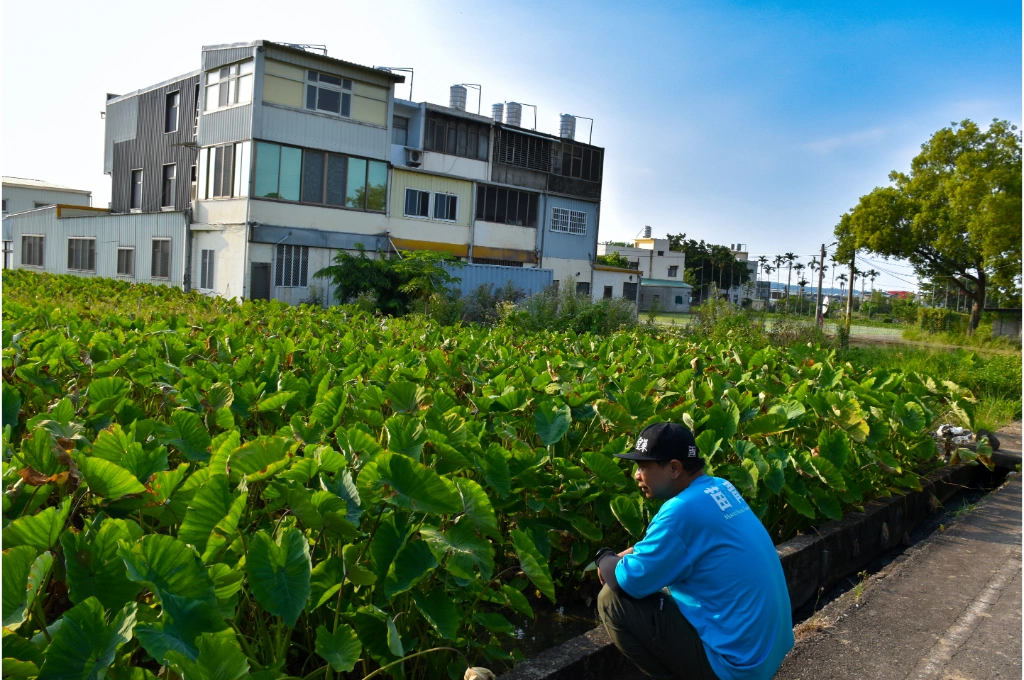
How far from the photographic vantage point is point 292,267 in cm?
2511

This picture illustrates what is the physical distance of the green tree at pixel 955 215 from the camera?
102 feet

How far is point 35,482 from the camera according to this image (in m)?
2.74

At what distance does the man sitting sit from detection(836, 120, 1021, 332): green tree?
31392 millimetres

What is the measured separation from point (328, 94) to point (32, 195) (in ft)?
112

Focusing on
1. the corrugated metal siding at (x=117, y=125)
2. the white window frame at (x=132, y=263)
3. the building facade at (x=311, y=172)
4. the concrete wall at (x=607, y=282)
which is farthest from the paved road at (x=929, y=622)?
the corrugated metal siding at (x=117, y=125)

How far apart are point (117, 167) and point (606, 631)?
3337 cm

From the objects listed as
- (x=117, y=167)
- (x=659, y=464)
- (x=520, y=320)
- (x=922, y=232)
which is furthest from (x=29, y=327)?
(x=922, y=232)

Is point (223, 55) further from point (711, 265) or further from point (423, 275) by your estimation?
point (711, 265)

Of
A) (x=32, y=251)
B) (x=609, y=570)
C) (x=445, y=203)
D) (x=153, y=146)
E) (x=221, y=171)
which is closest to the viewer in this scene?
(x=609, y=570)

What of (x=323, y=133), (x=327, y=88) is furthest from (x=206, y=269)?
(x=327, y=88)

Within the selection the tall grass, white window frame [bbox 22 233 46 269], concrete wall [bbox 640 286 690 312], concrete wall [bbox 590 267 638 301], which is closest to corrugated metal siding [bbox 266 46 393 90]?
concrete wall [bbox 590 267 638 301]

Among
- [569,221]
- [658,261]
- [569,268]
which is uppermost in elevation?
[658,261]

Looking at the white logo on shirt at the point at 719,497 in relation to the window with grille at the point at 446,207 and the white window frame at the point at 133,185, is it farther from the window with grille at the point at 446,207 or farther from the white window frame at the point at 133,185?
the white window frame at the point at 133,185

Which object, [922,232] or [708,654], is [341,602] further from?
[922,232]
